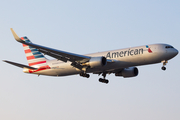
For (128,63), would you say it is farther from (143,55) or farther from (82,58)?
(82,58)

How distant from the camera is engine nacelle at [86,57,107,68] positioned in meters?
43.7

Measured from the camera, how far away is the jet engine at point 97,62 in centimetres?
4366

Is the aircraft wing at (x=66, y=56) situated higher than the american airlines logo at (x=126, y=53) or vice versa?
the american airlines logo at (x=126, y=53)

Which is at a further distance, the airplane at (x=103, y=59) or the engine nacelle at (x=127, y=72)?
the engine nacelle at (x=127, y=72)

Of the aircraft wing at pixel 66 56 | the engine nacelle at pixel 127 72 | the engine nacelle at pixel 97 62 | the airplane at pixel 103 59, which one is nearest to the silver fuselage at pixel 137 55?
the airplane at pixel 103 59

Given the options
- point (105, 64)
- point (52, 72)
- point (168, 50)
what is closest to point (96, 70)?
point (105, 64)

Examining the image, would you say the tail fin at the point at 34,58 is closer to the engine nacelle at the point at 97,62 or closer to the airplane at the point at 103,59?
the airplane at the point at 103,59

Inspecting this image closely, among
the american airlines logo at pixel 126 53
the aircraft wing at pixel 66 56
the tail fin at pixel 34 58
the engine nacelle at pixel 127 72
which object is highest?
the tail fin at pixel 34 58

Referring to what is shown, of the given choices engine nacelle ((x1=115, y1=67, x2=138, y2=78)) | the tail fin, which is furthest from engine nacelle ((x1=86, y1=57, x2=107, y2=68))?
the tail fin

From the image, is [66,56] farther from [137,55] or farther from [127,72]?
[127,72]

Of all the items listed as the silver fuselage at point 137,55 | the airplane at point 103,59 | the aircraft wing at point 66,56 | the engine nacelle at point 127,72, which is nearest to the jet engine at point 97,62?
the airplane at point 103,59

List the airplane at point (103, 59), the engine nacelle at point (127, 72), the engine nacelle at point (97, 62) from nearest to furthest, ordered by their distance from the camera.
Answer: the airplane at point (103, 59) < the engine nacelle at point (97, 62) < the engine nacelle at point (127, 72)

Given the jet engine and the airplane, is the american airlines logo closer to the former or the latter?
the airplane

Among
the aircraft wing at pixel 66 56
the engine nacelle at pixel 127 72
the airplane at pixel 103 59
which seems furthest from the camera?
the engine nacelle at pixel 127 72
